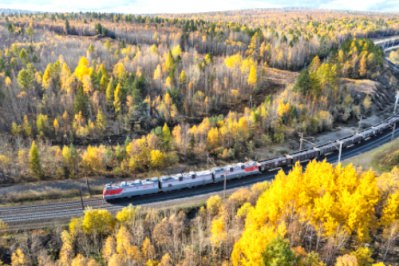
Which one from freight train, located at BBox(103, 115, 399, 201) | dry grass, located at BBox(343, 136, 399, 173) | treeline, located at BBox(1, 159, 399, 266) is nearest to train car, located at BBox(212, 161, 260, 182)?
freight train, located at BBox(103, 115, 399, 201)

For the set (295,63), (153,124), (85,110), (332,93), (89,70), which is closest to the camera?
(85,110)

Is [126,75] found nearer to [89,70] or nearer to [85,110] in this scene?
[89,70]

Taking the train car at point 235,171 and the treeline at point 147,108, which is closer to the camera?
the train car at point 235,171

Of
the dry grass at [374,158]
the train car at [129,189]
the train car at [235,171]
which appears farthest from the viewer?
the dry grass at [374,158]

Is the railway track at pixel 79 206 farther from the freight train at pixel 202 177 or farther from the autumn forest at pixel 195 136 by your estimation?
the autumn forest at pixel 195 136

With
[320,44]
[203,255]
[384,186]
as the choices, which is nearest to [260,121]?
[384,186]

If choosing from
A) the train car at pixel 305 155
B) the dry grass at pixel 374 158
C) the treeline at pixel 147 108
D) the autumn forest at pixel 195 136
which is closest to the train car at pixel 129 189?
the autumn forest at pixel 195 136
